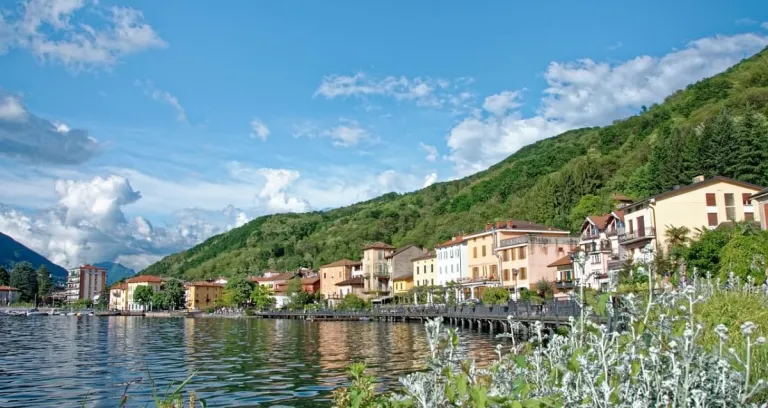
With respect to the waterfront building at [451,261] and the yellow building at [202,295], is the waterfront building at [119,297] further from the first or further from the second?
the waterfront building at [451,261]

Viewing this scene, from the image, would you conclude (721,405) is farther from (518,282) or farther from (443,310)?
(518,282)

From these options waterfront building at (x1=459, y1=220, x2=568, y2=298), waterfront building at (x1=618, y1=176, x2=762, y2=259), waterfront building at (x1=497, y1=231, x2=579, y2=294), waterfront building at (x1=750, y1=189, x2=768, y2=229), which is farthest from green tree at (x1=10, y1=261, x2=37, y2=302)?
waterfront building at (x1=750, y1=189, x2=768, y2=229)

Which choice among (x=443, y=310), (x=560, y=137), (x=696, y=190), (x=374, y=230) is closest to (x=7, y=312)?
(x=374, y=230)

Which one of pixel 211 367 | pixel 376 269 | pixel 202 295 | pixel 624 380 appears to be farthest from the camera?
pixel 202 295

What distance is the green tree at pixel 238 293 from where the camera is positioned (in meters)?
119

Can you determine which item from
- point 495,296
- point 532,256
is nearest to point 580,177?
point 532,256

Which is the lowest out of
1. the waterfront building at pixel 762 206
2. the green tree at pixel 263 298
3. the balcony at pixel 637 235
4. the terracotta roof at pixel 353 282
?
the green tree at pixel 263 298

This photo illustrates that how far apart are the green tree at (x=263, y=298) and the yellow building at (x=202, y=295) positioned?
34027 mm

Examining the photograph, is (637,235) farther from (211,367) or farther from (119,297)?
(119,297)

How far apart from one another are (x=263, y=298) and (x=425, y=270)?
111 ft

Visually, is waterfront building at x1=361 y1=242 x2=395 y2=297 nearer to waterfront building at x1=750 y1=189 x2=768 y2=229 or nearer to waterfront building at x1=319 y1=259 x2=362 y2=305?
waterfront building at x1=319 y1=259 x2=362 y2=305

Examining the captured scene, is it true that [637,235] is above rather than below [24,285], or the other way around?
below

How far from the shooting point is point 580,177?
91.8m

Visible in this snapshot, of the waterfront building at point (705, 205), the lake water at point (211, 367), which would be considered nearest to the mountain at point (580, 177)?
the waterfront building at point (705, 205)
